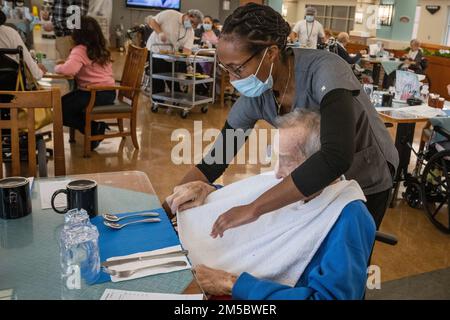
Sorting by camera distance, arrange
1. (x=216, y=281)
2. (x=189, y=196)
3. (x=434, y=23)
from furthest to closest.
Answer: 1. (x=434, y=23)
2. (x=189, y=196)
3. (x=216, y=281)

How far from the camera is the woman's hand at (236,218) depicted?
1169 mm

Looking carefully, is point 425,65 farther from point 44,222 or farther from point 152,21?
point 44,222

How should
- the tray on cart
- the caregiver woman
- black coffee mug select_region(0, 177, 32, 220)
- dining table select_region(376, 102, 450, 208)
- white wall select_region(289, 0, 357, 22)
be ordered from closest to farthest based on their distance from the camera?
the caregiver woman → black coffee mug select_region(0, 177, 32, 220) → dining table select_region(376, 102, 450, 208) → the tray on cart → white wall select_region(289, 0, 357, 22)

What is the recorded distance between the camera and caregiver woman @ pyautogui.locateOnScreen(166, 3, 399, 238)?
112 cm

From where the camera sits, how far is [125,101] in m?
4.11

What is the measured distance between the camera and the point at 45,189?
4.85 ft

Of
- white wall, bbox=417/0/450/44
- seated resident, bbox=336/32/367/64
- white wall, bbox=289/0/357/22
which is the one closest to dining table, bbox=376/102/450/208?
seated resident, bbox=336/32/367/64

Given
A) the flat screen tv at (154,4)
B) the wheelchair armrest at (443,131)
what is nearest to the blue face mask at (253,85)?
the wheelchair armrest at (443,131)

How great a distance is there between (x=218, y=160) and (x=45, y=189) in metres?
0.58

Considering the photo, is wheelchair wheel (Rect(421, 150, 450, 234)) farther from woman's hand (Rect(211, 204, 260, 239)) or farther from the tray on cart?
the tray on cart

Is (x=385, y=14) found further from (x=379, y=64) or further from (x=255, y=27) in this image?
(x=255, y=27)

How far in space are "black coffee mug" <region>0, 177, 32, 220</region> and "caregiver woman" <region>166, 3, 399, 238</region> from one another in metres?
0.42

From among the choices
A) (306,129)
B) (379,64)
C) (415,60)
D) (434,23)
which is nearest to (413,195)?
(306,129)

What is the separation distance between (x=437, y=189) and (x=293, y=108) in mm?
2119
